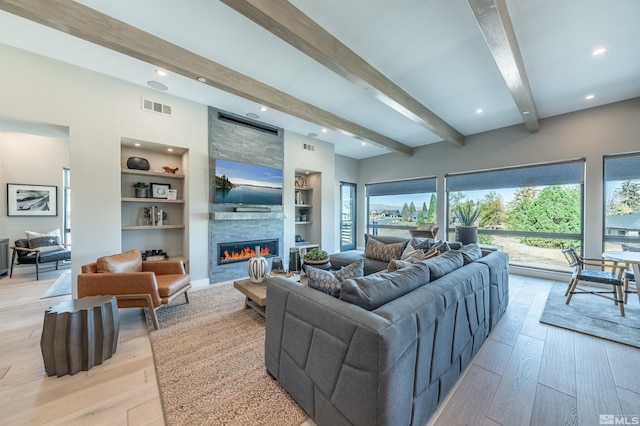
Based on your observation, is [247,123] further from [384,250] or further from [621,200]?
[621,200]

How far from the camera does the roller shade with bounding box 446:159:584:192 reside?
169 inches

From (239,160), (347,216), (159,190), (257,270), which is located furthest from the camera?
(347,216)

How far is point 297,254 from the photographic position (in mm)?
3711

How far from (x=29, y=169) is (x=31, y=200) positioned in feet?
2.13

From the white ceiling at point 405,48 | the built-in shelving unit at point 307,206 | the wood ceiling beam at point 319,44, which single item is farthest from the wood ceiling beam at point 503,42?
the built-in shelving unit at point 307,206

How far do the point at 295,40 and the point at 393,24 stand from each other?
99 centimetres

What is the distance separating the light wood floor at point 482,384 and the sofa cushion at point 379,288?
828 millimetres

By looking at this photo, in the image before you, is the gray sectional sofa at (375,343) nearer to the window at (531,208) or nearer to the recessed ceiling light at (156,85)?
the recessed ceiling light at (156,85)

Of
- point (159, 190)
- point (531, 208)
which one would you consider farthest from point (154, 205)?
point (531, 208)

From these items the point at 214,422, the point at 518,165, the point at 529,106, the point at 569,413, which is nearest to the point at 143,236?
the point at 214,422

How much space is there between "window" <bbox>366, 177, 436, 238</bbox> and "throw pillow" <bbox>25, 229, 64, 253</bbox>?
757 cm

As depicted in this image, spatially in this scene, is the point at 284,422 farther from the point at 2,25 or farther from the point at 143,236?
the point at 2,25

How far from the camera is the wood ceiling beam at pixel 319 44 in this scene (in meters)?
1.85

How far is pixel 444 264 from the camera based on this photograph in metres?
2.09
